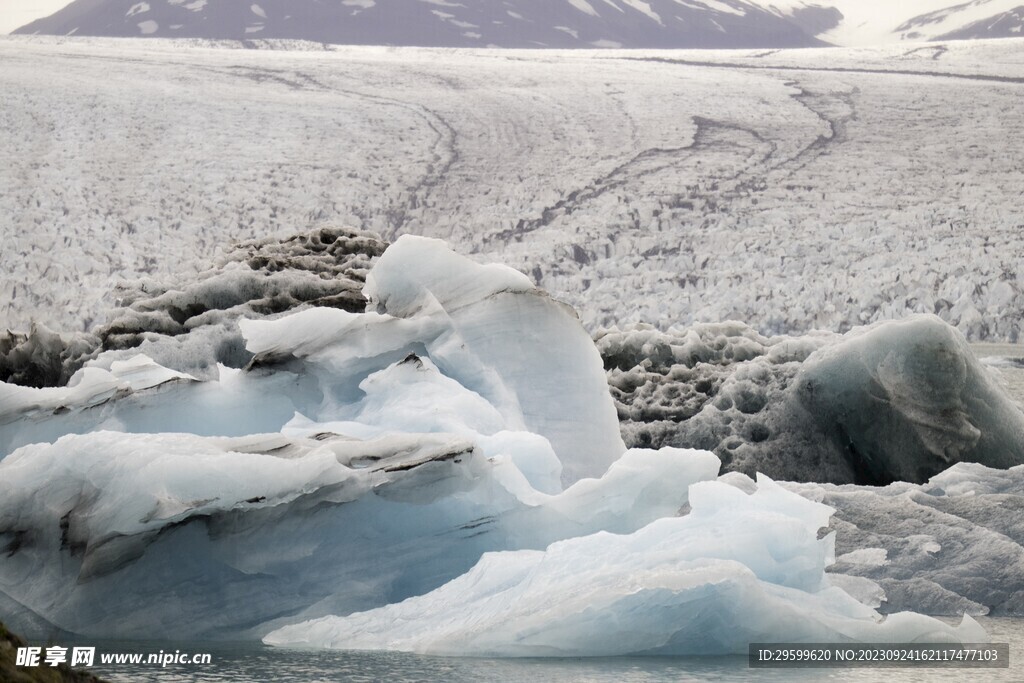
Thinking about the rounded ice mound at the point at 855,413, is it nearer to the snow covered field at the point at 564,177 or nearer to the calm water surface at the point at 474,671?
the calm water surface at the point at 474,671

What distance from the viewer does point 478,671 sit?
2613mm

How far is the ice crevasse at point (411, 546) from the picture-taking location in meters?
2.81

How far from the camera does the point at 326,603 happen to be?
3174mm

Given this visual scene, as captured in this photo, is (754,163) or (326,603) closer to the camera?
(326,603)

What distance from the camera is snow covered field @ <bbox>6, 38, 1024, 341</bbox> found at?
10.6 m

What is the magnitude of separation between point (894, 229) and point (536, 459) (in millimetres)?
9321

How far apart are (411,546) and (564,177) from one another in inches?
445

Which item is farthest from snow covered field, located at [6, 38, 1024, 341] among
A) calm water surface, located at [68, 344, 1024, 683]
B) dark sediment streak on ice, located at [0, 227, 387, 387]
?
→ calm water surface, located at [68, 344, 1024, 683]

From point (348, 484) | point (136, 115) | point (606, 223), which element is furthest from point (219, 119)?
point (348, 484)

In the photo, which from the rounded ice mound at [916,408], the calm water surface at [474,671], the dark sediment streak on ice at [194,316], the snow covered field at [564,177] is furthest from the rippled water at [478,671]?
the snow covered field at [564,177]

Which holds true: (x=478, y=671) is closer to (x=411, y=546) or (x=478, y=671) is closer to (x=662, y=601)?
(x=662, y=601)

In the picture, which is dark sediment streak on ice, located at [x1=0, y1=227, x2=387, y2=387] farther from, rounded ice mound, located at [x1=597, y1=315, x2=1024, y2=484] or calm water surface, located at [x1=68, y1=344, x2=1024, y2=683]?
calm water surface, located at [x1=68, y1=344, x2=1024, y2=683]

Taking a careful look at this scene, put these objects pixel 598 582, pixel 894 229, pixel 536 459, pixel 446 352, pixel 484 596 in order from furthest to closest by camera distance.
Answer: pixel 894 229 < pixel 446 352 < pixel 536 459 < pixel 484 596 < pixel 598 582

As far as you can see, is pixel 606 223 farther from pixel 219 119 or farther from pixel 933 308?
pixel 219 119
